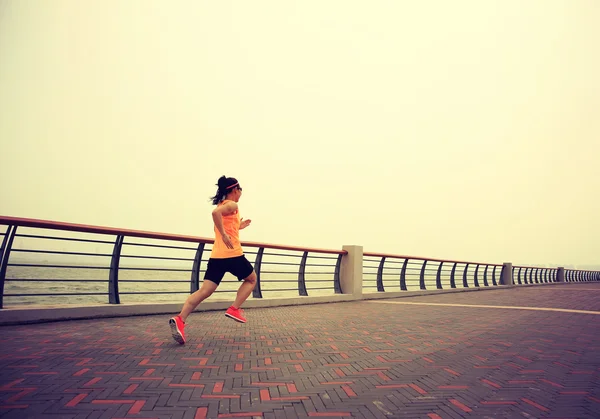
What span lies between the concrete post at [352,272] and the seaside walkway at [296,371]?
4.42 m

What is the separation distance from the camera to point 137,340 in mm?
4555

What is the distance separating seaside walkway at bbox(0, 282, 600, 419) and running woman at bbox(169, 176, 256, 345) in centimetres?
49

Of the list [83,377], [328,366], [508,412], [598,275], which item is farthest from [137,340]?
[598,275]

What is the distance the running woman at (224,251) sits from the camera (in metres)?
4.46

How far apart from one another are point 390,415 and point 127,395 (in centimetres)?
185

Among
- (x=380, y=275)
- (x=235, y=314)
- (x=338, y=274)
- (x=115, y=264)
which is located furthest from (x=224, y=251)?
(x=380, y=275)

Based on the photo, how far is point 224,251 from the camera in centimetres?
460

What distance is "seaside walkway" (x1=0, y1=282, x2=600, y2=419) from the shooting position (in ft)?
8.53

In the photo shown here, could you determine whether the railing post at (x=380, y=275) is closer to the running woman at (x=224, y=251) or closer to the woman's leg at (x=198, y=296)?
the running woman at (x=224, y=251)

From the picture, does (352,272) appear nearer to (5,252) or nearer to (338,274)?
(338,274)

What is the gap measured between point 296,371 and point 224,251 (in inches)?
68.0

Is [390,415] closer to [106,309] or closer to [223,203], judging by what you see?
[223,203]

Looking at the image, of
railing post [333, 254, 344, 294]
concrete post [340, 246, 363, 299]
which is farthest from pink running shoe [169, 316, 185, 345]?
railing post [333, 254, 344, 294]

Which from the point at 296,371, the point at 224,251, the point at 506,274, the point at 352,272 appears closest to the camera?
the point at 296,371
